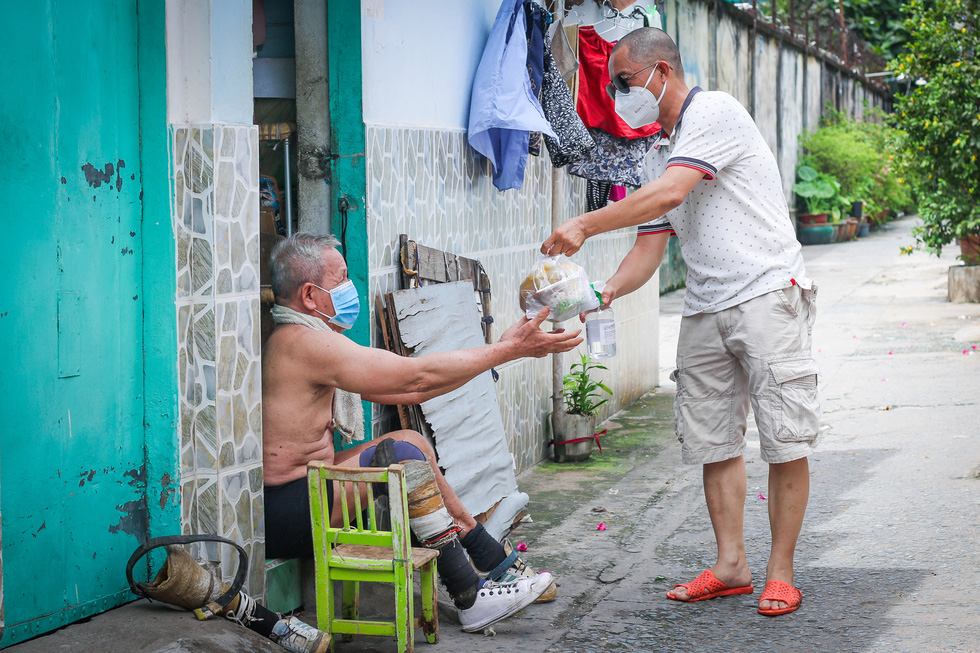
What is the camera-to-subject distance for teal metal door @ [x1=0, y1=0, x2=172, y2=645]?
2.81 meters

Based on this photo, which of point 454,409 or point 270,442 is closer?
point 270,442

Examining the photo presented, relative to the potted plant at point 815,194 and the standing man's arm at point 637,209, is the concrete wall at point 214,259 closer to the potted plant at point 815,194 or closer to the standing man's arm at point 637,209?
the standing man's arm at point 637,209

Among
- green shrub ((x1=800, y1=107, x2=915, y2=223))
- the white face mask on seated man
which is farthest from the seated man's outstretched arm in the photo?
green shrub ((x1=800, y1=107, x2=915, y2=223))

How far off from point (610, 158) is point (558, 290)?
286 cm

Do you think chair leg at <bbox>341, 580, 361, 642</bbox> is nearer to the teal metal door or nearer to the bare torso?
the bare torso

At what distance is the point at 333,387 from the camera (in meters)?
3.49

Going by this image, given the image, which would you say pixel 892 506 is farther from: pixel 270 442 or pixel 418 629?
pixel 270 442

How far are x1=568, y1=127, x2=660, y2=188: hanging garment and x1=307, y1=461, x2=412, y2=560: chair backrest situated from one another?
3485 mm

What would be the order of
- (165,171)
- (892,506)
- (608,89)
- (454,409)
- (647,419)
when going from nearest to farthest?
(165,171)
(454,409)
(892,506)
(608,89)
(647,419)

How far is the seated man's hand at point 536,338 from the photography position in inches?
133

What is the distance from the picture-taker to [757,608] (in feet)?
12.3

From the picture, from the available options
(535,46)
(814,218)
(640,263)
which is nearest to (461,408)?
(640,263)

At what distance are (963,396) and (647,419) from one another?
228cm

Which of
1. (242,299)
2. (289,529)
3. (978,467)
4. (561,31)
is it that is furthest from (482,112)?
(978,467)
